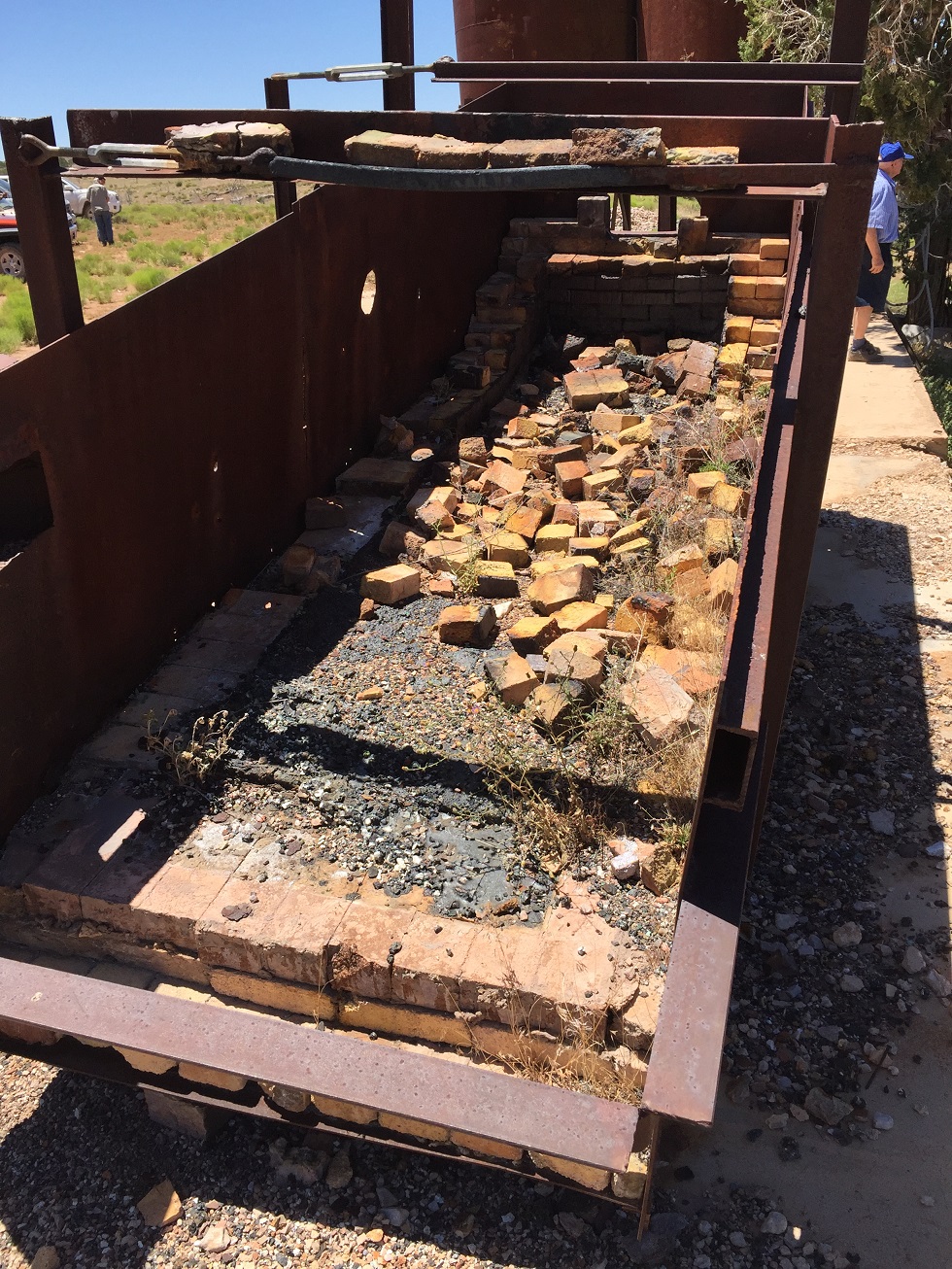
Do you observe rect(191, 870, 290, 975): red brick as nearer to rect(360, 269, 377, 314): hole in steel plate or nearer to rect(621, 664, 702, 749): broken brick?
rect(621, 664, 702, 749): broken brick

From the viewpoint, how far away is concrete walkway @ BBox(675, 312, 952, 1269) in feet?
9.85

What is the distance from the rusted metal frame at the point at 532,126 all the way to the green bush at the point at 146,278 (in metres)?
22.4

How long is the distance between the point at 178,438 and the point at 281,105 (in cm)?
275

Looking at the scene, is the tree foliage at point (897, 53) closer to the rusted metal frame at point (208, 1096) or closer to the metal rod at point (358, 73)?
the metal rod at point (358, 73)

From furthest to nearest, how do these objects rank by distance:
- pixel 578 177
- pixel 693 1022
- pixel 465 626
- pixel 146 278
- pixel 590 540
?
pixel 146 278 < pixel 590 540 < pixel 465 626 < pixel 578 177 < pixel 693 1022

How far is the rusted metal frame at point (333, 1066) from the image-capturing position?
2184 mm

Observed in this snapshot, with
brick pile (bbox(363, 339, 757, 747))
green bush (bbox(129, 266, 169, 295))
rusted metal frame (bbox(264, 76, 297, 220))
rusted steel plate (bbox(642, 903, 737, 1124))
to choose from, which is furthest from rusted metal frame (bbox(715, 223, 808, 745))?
green bush (bbox(129, 266, 169, 295))

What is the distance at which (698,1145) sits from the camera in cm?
320

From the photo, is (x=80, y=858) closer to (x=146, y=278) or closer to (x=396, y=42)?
(x=396, y=42)

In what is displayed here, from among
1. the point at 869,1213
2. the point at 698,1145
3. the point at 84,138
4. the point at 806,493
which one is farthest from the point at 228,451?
the point at 869,1213

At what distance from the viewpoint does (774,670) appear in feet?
11.9

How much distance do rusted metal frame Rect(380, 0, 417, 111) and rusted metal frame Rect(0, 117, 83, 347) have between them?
3.79 metres

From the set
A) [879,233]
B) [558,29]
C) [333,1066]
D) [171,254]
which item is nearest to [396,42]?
[558,29]

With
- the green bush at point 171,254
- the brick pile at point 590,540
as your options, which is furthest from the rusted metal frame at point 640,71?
the green bush at point 171,254
